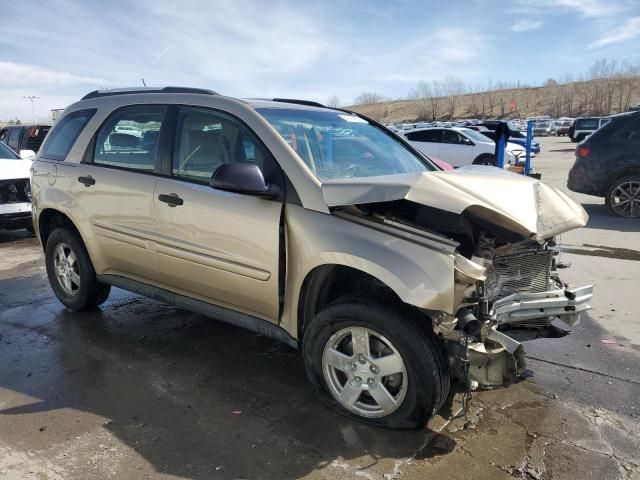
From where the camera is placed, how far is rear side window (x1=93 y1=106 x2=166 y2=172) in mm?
3959

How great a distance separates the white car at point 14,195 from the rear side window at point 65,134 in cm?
386

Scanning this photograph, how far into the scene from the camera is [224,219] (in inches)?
133

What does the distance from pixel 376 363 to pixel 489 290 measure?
2.56 feet

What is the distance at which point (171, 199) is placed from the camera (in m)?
3.68

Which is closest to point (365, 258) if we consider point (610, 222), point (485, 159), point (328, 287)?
point (328, 287)

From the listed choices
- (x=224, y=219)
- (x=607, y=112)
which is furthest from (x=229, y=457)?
(x=607, y=112)

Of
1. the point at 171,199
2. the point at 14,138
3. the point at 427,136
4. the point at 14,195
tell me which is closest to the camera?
the point at 171,199

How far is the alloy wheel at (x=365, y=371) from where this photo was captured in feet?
9.36

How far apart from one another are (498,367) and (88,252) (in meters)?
3.49

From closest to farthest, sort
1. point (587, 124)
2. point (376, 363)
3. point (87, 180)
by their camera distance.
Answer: point (376, 363) < point (87, 180) < point (587, 124)

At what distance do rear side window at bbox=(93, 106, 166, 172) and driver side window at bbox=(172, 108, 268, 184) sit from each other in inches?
9.6

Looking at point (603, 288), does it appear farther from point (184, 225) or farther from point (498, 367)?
point (184, 225)

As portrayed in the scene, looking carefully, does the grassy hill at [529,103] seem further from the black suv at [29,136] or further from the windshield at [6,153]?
the windshield at [6,153]

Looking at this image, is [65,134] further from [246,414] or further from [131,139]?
[246,414]
